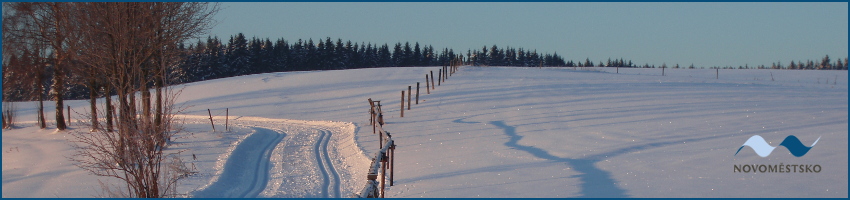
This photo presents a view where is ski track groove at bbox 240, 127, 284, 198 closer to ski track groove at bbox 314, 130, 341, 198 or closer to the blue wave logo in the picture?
ski track groove at bbox 314, 130, 341, 198

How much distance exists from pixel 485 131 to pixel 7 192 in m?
10.4

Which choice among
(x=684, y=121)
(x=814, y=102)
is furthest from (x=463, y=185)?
(x=814, y=102)

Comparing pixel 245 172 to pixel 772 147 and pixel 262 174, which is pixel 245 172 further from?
pixel 772 147

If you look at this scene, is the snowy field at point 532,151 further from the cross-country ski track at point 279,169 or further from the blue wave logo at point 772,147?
the blue wave logo at point 772,147

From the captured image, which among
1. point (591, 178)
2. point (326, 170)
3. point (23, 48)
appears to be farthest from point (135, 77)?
point (23, 48)

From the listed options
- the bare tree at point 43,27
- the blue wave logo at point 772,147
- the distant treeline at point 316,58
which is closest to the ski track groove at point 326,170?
the blue wave logo at point 772,147

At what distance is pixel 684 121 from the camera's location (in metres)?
14.4

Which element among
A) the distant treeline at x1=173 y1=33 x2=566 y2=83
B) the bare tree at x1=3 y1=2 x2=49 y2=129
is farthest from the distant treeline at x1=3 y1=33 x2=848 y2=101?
the bare tree at x1=3 y1=2 x2=49 y2=129

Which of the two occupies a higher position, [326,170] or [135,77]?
[135,77]

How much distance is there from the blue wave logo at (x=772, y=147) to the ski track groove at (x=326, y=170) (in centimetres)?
664

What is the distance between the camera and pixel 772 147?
9.38 m

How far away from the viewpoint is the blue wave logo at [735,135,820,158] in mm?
8891

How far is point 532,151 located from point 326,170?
4017 mm

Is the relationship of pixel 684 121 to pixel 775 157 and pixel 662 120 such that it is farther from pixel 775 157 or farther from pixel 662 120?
pixel 775 157
